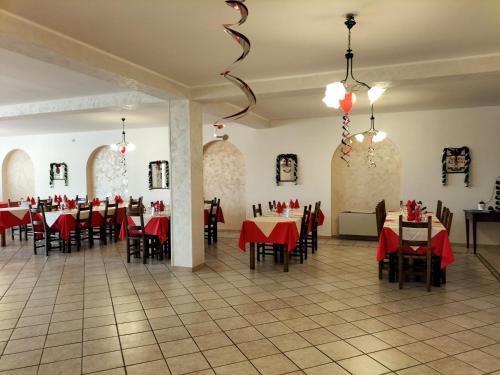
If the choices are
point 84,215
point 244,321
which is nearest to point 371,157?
point 244,321

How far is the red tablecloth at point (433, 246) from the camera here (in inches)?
184

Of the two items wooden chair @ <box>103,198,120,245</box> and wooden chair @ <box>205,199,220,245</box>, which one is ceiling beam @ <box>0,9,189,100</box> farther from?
wooden chair @ <box>103,198,120,245</box>

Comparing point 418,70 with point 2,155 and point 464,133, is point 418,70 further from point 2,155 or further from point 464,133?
point 2,155

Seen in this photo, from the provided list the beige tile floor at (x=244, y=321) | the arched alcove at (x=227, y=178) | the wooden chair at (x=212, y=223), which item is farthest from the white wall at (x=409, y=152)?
the beige tile floor at (x=244, y=321)

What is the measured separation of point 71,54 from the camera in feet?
11.7

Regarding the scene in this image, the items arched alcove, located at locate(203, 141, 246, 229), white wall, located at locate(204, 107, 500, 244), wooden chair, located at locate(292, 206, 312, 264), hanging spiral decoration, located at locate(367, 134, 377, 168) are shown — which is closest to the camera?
wooden chair, located at locate(292, 206, 312, 264)

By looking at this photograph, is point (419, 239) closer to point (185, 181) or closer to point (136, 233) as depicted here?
point (185, 181)

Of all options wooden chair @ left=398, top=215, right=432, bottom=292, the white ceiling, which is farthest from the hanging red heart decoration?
wooden chair @ left=398, top=215, right=432, bottom=292

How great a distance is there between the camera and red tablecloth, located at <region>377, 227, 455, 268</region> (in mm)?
4672

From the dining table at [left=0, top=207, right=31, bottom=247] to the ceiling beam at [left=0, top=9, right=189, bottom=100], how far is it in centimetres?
496

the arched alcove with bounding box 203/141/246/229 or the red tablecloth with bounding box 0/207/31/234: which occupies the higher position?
the arched alcove with bounding box 203/141/246/229

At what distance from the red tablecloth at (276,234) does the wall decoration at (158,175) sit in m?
4.93

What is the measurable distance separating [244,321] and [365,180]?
586 centimetres

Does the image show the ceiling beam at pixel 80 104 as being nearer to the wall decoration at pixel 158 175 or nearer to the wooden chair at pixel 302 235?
the wooden chair at pixel 302 235
